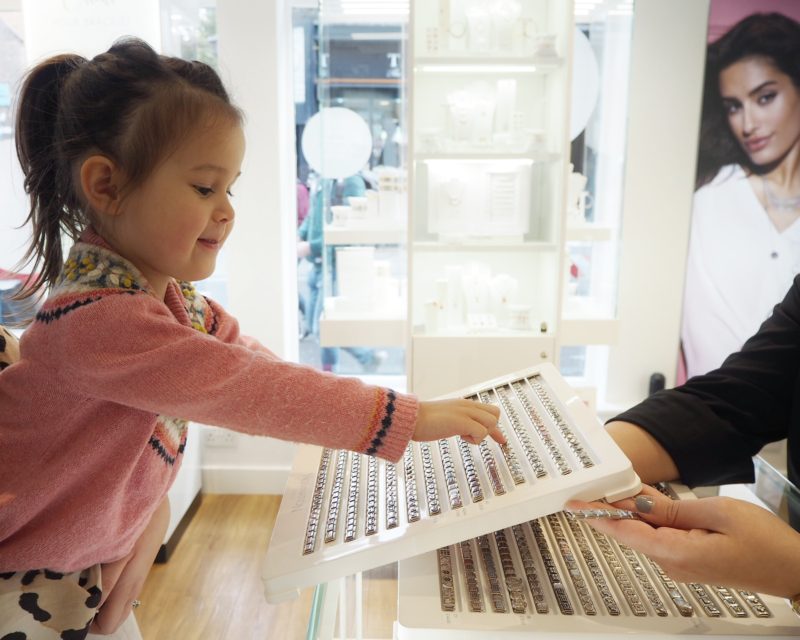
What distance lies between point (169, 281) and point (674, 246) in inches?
96.2

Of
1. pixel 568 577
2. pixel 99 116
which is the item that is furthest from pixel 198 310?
pixel 568 577

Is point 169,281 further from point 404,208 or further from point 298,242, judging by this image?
point 298,242

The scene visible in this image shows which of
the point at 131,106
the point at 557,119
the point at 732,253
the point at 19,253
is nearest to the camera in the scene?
the point at 131,106

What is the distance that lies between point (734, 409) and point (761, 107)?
220cm

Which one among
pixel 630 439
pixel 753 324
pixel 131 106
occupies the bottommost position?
pixel 753 324

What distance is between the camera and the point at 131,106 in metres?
0.84

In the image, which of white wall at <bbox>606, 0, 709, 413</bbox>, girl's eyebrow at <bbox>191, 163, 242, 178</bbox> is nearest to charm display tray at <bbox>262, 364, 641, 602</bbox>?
girl's eyebrow at <bbox>191, 163, 242, 178</bbox>

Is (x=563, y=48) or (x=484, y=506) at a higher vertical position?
(x=563, y=48)

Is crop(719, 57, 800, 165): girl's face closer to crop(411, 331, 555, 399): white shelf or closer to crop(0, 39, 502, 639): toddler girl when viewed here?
crop(411, 331, 555, 399): white shelf

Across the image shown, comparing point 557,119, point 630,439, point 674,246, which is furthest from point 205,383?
point 674,246

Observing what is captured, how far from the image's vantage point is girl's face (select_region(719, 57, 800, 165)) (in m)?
2.68

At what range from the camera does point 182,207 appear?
833mm

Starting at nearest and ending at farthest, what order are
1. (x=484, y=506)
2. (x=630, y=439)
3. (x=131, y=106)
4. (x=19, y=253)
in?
(x=484, y=506), (x=131, y=106), (x=630, y=439), (x=19, y=253)

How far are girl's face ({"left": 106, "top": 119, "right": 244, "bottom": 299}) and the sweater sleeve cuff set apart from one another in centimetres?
34
